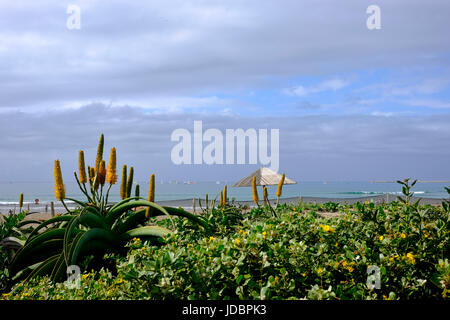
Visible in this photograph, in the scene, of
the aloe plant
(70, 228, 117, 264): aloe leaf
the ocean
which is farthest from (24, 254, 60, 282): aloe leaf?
the ocean

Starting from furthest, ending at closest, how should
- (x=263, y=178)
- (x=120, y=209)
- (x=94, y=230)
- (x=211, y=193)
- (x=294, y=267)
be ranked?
1. (x=211, y=193)
2. (x=263, y=178)
3. (x=120, y=209)
4. (x=94, y=230)
5. (x=294, y=267)

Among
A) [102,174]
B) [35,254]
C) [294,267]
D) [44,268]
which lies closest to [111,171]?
[102,174]

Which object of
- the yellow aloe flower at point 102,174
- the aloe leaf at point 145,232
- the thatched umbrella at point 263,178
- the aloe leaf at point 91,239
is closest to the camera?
the aloe leaf at point 91,239

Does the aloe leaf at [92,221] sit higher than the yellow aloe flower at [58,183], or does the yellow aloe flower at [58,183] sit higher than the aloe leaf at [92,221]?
the yellow aloe flower at [58,183]

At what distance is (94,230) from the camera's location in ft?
14.8

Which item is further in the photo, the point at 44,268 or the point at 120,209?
the point at 120,209

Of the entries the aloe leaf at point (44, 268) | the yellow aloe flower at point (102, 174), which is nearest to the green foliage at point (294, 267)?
the aloe leaf at point (44, 268)

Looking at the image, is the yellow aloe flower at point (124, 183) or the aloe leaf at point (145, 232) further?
the yellow aloe flower at point (124, 183)

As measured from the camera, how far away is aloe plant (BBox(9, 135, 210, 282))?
455 cm

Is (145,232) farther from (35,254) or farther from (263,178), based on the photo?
(263,178)

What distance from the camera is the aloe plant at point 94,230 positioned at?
4.55 metres

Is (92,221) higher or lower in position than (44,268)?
higher

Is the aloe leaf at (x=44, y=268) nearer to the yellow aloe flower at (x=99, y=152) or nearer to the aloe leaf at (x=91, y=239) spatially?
the aloe leaf at (x=91, y=239)
